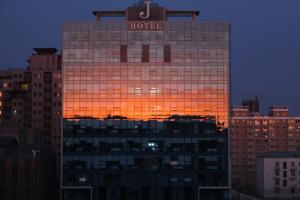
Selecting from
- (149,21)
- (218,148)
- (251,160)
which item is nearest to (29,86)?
(149,21)

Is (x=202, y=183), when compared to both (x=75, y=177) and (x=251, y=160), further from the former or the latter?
(x=251, y=160)

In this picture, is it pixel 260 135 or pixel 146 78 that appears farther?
pixel 260 135

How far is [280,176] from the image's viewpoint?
138 metres

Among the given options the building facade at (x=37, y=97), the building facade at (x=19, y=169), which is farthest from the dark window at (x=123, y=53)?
the building facade at (x=37, y=97)

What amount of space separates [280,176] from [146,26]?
49.3m

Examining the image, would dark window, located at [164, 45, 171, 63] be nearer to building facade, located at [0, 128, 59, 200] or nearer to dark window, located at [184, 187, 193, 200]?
dark window, located at [184, 187, 193, 200]

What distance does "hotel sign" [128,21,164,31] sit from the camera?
100625 millimetres

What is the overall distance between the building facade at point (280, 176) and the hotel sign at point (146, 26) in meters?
46.6

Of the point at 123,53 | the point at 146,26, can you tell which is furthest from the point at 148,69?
the point at 146,26

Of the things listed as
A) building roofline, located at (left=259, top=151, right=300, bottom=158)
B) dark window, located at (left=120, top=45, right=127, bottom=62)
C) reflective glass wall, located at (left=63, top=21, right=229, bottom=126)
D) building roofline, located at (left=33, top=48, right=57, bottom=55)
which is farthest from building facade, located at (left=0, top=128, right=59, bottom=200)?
building roofline, located at (left=259, top=151, right=300, bottom=158)

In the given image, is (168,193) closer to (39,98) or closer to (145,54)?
(145,54)

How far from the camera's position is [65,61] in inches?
3959

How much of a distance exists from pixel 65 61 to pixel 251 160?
82.4m

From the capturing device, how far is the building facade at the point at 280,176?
452 feet
